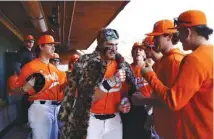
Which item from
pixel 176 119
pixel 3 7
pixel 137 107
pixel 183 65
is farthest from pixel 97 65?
pixel 3 7

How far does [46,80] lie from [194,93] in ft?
8.17

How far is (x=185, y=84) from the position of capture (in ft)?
9.05

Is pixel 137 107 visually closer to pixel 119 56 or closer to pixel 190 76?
pixel 119 56

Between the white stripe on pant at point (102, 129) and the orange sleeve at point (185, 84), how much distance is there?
3.64ft

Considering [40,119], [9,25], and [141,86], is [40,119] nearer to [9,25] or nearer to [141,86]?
[141,86]

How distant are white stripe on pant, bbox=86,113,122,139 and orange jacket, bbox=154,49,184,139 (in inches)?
17.0

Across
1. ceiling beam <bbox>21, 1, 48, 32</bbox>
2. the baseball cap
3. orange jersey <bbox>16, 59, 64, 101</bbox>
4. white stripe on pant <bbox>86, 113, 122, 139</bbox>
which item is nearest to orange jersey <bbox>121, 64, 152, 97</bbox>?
white stripe on pant <bbox>86, 113, 122, 139</bbox>

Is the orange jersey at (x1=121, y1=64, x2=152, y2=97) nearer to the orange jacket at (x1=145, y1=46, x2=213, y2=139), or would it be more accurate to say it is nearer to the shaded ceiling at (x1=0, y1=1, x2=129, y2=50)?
the orange jacket at (x1=145, y1=46, x2=213, y2=139)

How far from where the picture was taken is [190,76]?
107 inches

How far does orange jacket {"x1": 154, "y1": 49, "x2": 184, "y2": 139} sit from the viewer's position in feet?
11.2

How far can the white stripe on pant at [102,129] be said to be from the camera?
3.86m

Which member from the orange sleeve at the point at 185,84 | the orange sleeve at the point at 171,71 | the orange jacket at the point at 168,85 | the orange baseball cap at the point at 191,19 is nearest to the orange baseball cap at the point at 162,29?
the orange jacket at the point at 168,85

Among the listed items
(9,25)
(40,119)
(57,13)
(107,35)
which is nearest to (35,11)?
(57,13)

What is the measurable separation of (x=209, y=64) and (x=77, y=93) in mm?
1605
